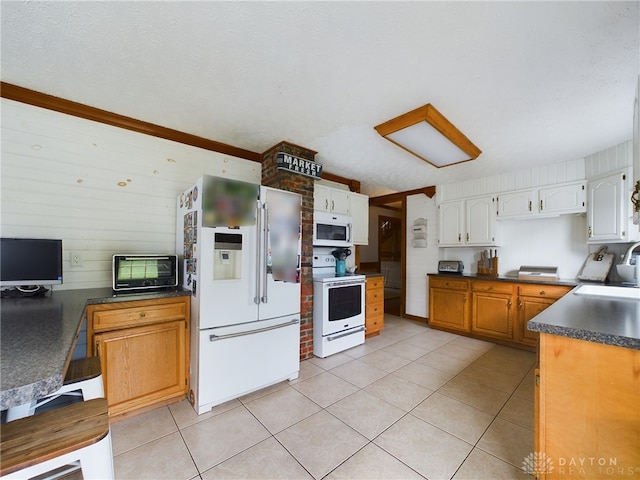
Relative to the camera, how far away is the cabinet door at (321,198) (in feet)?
11.5

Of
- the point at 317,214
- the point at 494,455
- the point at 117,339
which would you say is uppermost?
the point at 317,214

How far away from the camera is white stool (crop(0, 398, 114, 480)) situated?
0.75 metres

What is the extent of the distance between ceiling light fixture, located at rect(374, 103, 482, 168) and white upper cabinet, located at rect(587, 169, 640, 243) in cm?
137

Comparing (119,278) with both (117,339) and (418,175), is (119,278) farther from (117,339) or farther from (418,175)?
(418,175)

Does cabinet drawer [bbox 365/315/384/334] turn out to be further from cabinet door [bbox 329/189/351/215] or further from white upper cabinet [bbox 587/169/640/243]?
white upper cabinet [bbox 587/169/640/243]

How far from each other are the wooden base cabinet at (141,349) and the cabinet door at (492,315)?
12.0 ft

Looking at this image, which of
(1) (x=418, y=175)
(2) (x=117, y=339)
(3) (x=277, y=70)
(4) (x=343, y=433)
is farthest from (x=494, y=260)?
(2) (x=117, y=339)

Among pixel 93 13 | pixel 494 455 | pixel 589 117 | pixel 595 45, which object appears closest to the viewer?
pixel 93 13

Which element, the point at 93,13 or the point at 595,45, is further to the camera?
the point at 595,45

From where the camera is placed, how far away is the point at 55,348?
855 millimetres

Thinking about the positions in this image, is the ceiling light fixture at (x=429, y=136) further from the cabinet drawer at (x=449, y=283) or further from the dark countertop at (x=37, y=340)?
the dark countertop at (x=37, y=340)

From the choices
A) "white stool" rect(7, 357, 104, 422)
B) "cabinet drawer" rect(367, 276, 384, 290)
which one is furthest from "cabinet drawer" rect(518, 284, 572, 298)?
"white stool" rect(7, 357, 104, 422)

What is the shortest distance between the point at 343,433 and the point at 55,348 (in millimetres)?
1701

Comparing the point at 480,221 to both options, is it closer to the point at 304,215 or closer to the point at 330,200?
the point at 330,200
